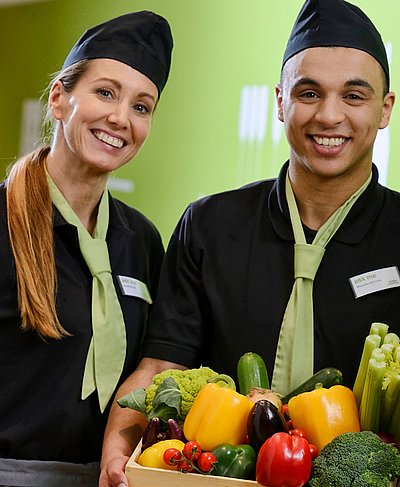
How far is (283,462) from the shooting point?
5.23 ft

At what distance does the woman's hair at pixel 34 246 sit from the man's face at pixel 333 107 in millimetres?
581

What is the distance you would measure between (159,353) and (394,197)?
0.68 metres

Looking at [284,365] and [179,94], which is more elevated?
[179,94]

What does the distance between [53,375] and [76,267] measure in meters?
0.28

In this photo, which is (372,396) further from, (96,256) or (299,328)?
(96,256)

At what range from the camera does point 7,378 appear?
7.08 ft

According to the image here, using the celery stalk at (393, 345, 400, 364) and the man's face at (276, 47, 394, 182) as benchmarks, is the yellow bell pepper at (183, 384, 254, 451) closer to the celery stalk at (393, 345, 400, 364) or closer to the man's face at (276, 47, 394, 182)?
the celery stalk at (393, 345, 400, 364)

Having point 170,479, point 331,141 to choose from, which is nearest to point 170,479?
point 170,479

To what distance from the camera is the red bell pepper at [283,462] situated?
1593 millimetres

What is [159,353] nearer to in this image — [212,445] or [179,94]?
[212,445]

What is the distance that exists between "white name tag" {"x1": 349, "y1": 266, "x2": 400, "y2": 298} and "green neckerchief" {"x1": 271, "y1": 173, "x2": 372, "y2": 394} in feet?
0.33

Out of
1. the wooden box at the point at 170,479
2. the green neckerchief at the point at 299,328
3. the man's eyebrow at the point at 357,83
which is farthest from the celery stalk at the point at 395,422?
the man's eyebrow at the point at 357,83

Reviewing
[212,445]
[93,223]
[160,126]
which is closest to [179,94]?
[160,126]

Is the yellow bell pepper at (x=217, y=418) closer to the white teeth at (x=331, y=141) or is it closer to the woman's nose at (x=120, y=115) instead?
the white teeth at (x=331, y=141)
